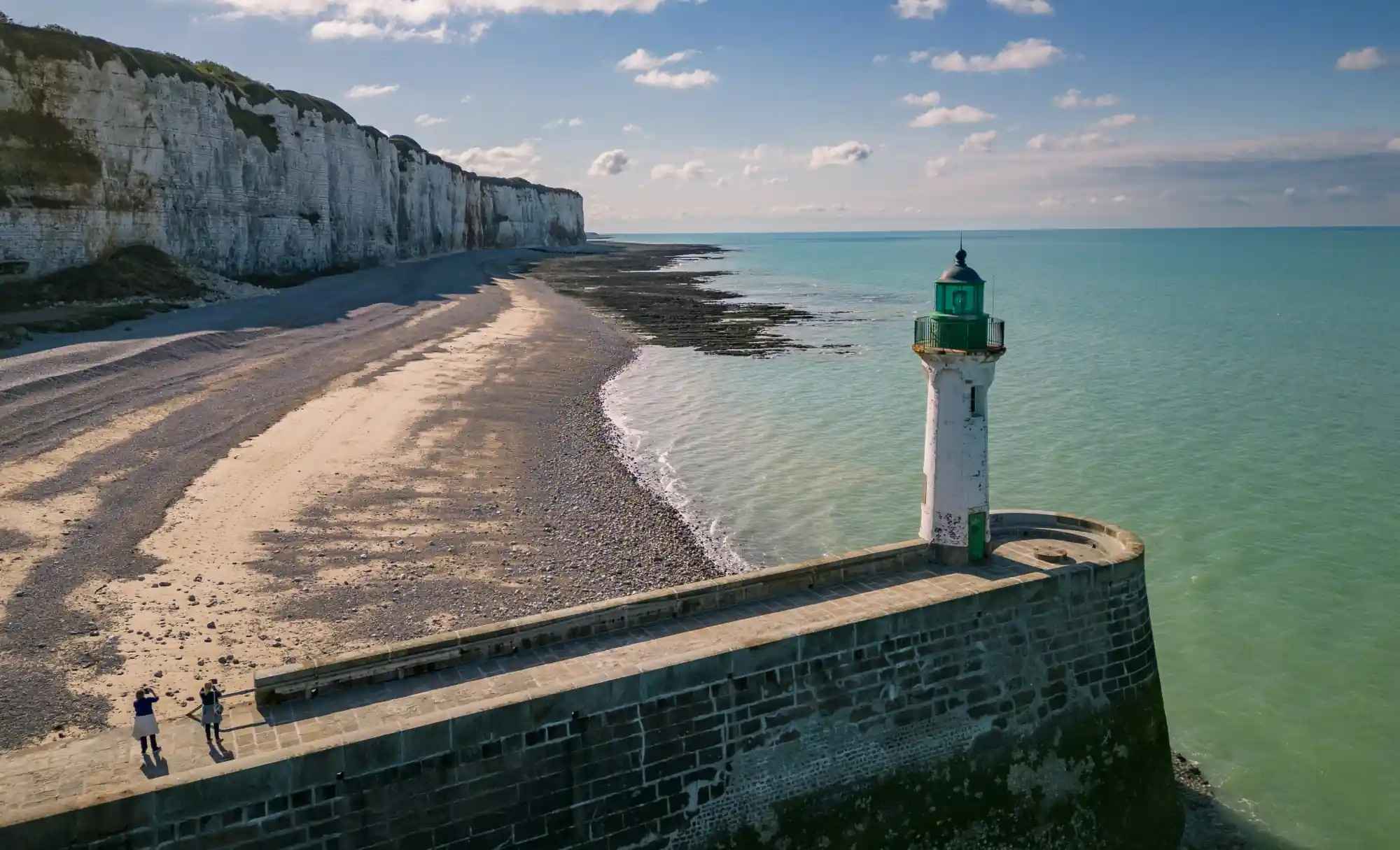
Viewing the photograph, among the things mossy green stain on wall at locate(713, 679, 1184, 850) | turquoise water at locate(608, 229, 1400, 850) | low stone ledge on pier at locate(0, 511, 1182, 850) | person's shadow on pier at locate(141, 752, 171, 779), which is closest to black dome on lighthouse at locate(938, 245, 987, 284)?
low stone ledge on pier at locate(0, 511, 1182, 850)

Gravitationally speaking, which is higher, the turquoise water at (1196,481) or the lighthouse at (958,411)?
the lighthouse at (958,411)

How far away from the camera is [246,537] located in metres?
17.1

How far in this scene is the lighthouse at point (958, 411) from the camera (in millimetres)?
11875

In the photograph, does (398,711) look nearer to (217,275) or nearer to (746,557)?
(746,557)

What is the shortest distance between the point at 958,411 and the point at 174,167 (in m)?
46.6

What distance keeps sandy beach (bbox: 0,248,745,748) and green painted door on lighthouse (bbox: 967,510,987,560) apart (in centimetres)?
617

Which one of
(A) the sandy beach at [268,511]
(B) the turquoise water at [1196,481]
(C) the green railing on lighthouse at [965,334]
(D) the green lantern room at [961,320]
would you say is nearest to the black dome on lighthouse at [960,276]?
(D) the green lantern room at [961,320]

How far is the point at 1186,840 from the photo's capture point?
1134 centimetres

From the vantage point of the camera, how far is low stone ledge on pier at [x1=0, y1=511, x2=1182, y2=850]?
7723 millimetres

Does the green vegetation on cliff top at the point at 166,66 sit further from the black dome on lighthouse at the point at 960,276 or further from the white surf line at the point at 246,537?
the black dome on lighthouse at the point at 960,276

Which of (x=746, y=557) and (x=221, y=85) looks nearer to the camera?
(x=746, y=557)

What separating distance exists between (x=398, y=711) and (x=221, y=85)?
52.9m

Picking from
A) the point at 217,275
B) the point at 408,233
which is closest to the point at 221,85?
the point at 217,275

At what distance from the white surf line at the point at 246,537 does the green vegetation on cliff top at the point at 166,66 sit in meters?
22.2
